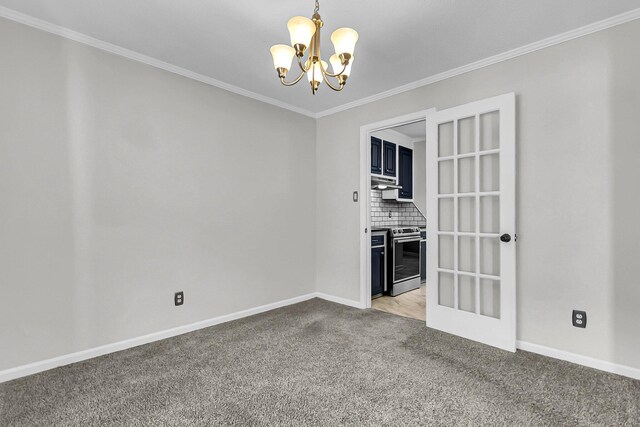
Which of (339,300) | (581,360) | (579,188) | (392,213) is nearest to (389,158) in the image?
(392,213)

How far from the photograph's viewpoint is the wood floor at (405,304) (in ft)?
12.2

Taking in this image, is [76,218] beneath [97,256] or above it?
above

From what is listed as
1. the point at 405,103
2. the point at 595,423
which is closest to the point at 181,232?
the point at 405,103

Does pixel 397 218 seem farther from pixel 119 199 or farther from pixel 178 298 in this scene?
pixel 119 199

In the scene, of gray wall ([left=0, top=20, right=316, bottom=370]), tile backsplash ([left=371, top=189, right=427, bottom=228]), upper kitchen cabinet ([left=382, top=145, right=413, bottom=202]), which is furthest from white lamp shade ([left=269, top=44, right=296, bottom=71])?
upper kitchen cabinet ([left=382, top=145, right=413, bottom=202])

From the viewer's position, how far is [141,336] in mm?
2797

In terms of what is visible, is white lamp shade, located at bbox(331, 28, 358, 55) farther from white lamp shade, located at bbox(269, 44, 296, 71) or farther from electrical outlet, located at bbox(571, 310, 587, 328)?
electrical outlet, located at bbox(571, 310, 587, 328)

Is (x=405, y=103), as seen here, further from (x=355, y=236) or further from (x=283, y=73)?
(x=283, y=73)

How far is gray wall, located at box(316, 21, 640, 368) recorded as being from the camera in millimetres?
2252

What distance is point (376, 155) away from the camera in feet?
15.0

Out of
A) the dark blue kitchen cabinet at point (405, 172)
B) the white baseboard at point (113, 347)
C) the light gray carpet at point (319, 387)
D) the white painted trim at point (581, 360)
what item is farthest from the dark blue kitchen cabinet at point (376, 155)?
the white painted trim at point (581, 360)

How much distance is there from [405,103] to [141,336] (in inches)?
133

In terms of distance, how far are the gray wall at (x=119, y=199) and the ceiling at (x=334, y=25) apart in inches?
12.6

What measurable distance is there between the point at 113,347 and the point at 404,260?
11.7 ft
